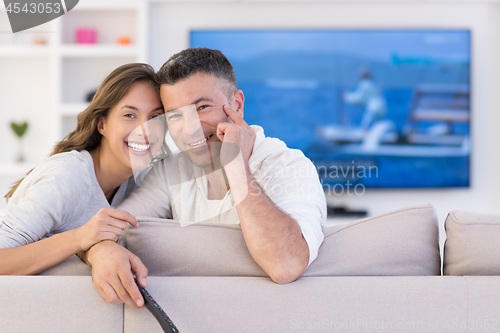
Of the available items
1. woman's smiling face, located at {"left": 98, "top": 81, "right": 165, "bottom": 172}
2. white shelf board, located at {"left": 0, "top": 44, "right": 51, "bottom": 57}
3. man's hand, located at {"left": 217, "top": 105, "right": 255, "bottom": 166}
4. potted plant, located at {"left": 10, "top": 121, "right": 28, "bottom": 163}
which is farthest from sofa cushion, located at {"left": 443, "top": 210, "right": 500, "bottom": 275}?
potted plant, located at {"left": 10, "top": 121, "right": 28, "bottom": 163}

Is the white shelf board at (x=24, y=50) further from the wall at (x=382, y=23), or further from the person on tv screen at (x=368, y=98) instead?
the person on tv screen at (x=368, y=98)

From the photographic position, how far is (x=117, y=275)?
0.70 m

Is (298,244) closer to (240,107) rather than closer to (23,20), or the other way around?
(240,107)

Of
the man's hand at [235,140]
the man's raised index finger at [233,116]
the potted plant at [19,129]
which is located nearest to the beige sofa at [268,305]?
the man's hand at [235,140]

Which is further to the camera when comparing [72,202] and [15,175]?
[15,175]

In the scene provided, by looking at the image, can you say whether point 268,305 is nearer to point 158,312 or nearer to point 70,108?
point 158,312

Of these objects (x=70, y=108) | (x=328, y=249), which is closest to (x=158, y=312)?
(x=328, y=249)

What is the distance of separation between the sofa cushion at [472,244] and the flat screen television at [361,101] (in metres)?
2.52

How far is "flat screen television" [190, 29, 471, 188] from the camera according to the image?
10.8 ft

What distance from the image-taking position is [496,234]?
772mm

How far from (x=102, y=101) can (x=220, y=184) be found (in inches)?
17.9

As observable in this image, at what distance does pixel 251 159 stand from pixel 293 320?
0.50 metres

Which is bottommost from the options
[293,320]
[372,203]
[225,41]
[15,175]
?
[372,203]

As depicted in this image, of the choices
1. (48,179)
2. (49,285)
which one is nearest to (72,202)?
(48,179)
